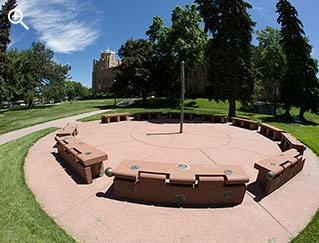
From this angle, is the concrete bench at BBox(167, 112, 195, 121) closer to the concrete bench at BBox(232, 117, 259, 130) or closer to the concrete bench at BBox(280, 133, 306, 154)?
the concrete bench at BBox(232, 117, 259, 130)

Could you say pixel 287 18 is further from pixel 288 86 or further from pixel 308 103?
pixel 308 103

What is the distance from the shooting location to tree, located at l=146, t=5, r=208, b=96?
29016mm

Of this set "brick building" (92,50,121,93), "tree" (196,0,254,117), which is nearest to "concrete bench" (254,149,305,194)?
"tree" (196,0,254,117)

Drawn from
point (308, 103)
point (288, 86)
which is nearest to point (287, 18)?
point (288, 86)

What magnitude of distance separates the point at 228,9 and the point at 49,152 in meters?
15.3

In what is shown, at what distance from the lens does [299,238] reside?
433 centimetres

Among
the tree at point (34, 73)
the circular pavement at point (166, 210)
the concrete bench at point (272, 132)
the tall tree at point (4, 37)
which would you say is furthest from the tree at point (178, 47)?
the circular pavement at point (166, 210)

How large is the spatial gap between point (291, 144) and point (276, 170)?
3.34 m

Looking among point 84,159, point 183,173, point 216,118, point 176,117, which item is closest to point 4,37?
point 176,117

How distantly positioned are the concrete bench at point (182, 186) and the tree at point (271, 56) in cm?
2871

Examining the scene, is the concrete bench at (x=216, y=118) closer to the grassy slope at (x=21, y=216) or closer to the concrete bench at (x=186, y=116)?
the concrete bench at (x=186, y=116)

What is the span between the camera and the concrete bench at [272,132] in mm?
11341

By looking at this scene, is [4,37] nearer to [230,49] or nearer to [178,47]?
[178,47]

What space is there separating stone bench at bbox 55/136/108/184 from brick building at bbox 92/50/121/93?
72989mm
